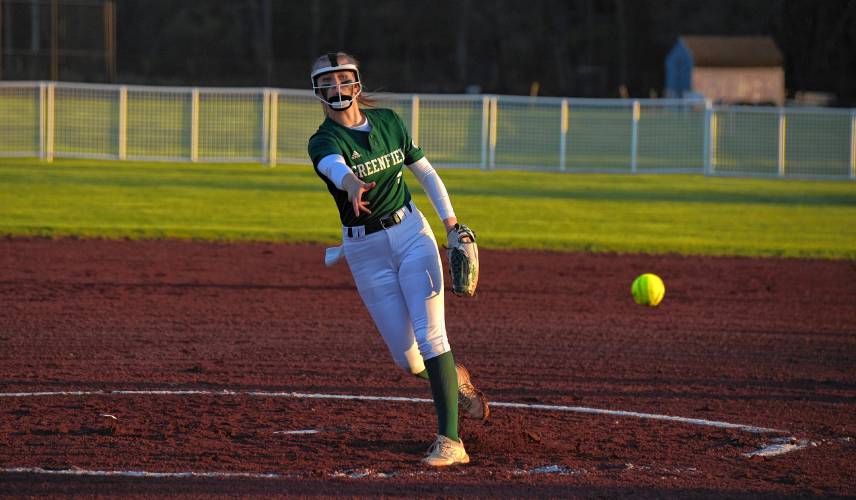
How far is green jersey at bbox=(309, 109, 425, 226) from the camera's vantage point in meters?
6.77

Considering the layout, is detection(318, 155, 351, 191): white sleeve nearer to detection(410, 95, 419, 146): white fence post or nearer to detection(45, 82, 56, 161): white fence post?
detection(410, 95, 419, 146): white fence post

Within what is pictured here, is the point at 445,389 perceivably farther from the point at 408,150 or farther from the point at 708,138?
the point at 708,138

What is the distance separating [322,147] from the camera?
264 inches

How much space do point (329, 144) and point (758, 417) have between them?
151 inches

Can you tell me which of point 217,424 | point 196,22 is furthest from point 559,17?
point 217,424

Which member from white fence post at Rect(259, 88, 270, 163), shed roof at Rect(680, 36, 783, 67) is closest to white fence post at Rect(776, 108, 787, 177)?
white fence post at Rect(259, 88, 270, 163)

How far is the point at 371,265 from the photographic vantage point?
22.8 feet

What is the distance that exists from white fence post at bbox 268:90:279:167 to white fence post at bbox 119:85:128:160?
3.52 m

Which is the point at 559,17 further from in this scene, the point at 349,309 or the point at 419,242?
the point at 419,242

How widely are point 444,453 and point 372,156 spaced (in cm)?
173

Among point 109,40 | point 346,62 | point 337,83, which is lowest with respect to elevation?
point 337,83

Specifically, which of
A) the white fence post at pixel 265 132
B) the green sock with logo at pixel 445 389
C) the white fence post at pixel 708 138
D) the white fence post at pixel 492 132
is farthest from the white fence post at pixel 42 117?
the green sock with logo at pixel 445 389

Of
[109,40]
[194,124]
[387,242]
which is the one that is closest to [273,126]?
[194,124]

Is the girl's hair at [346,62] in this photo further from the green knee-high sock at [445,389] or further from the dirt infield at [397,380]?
the dirt infield at [397,380]
